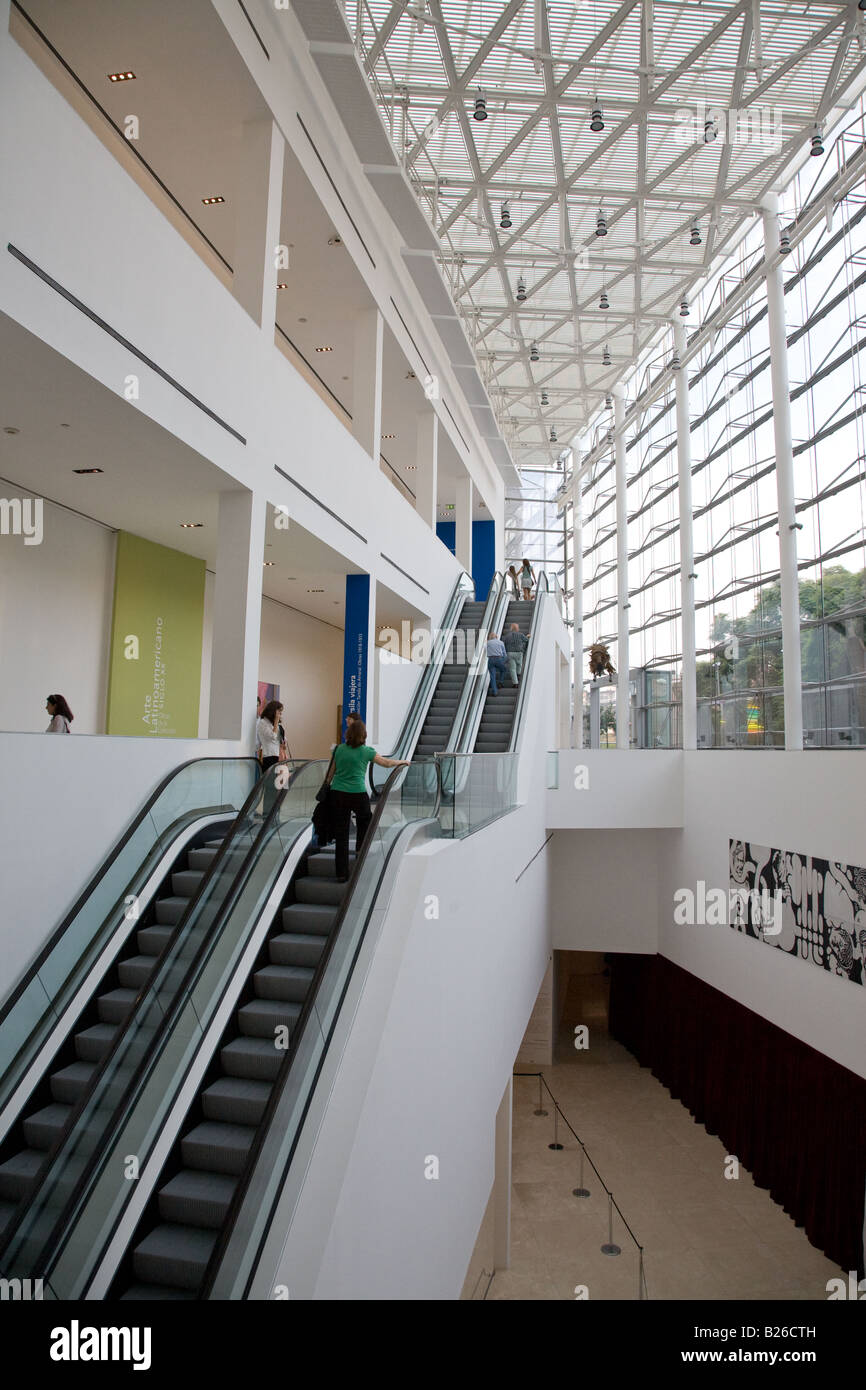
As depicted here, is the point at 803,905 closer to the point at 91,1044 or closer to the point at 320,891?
the point at 320,891

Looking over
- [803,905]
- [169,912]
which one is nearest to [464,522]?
[803,905]

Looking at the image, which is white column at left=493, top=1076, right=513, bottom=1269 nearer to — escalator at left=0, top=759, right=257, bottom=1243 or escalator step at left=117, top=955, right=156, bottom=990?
escalator at left=0, top=759, right=257, bottom=1243

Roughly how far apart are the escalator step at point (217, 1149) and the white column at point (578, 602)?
94.8ft

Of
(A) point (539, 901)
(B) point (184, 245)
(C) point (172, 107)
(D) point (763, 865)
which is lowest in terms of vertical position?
(A) point (539, 901)

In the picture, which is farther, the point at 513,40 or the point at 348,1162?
the point at 513,40

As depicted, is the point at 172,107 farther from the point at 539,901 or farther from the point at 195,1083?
the point at 539,901

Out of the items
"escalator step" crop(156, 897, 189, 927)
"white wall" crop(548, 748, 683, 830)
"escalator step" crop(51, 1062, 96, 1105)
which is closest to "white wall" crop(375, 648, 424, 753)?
"white wall" crop(548, 748, 683, 830)

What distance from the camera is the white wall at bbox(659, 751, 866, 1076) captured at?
11375mm

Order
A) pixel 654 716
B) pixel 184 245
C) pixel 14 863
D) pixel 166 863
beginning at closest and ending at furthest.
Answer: pixel 14 863
pixel 166 863
pixel 184 245
pixel 654 716

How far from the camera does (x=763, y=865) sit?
13.9m

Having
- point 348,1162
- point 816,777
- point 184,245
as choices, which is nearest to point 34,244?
point 184,245

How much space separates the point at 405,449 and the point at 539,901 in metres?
12.1

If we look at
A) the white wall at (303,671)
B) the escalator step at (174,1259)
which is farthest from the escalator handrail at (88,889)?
the white wall at (303,671)

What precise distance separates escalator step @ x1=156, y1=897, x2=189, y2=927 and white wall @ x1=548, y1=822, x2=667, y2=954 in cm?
1370
